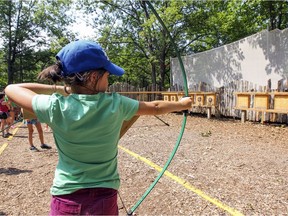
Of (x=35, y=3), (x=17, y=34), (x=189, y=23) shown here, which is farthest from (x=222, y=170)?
(x=35, y=3)

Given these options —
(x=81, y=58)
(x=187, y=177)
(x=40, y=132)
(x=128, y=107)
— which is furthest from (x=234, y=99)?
(x=81, y=58)

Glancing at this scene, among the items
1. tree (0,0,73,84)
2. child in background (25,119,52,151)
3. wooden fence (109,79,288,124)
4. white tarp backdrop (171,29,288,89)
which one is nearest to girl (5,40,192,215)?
child in background (25,119,52,151)

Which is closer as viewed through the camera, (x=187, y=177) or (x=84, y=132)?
(x=84, y=132)

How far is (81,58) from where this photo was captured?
1403 mm

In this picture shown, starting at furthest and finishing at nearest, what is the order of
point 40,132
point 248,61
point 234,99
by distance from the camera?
point 248,61
point 234,99
point 40,132

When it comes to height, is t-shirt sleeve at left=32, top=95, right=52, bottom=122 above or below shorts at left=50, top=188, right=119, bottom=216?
above

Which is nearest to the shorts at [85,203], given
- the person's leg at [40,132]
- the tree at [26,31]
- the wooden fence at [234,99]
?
the person's leg at [40,132]

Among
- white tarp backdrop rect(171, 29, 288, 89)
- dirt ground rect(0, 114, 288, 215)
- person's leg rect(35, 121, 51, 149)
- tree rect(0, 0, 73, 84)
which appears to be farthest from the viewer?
tree rect(0, 0, 73, 84)

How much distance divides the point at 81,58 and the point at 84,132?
32cm

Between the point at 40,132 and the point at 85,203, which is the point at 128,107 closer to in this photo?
the point at 85,203

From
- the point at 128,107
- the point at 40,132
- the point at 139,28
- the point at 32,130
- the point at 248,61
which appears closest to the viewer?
the point at 128,107

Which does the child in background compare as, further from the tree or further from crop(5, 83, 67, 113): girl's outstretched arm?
the tree

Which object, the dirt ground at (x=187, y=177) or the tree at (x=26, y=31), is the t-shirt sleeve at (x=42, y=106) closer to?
the dirt ground at (x=187, y=177)

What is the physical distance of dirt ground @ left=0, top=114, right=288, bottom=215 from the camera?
3.55 m
